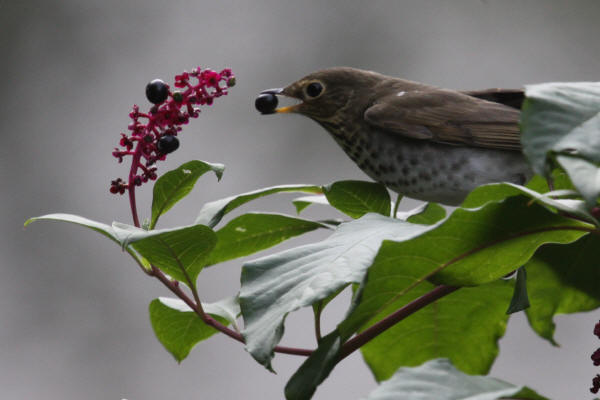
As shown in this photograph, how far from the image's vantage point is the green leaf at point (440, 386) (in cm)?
57

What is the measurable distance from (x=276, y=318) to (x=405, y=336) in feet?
1.22

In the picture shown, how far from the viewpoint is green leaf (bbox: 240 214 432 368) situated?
616 millimetres

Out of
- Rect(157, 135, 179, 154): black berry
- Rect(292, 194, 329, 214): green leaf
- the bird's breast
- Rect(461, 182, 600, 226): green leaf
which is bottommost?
the bird's breast

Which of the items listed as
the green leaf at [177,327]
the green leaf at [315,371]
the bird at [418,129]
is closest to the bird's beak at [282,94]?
the bird at [418,129]

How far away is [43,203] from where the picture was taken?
3148mm

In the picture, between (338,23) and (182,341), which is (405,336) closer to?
(182,341)

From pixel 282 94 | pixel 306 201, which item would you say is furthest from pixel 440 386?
pixel 282 94

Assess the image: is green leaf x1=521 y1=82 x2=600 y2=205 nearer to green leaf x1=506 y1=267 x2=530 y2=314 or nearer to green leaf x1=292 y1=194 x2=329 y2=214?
green leaf x1=506 y1=267 x2=530 y2=314

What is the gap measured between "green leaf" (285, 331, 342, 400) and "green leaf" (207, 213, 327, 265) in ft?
0.94

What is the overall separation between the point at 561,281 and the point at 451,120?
1.76 ft

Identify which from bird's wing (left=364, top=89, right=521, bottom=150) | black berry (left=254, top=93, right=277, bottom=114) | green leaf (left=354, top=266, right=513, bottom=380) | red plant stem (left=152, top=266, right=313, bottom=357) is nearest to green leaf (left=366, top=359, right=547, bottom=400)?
red plant stem (left=152, top=266, right=313, bottom=357)

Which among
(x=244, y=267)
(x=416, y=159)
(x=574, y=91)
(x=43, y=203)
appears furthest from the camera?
(x=43, y=203)

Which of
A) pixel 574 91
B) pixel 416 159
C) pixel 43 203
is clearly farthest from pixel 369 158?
pixel 43 203

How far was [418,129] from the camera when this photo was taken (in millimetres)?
1361
